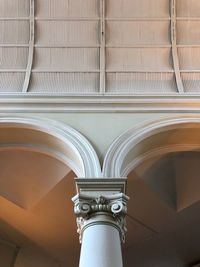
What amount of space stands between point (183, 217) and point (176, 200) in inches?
20.4

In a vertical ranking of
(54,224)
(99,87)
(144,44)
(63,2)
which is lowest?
(54,224)

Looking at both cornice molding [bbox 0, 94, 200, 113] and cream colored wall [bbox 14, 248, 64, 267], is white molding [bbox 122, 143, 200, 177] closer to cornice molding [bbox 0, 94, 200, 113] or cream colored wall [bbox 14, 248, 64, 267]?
cornice molding [bbox 0, 94, 200, 113]

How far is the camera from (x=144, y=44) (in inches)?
399

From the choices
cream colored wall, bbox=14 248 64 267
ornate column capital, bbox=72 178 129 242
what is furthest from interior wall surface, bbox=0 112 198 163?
cream colored wall, bbox=14 248 64 267

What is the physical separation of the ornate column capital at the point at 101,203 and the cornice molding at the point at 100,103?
1.82 metres

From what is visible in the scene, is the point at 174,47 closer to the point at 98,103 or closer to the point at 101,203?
the point at 98,103

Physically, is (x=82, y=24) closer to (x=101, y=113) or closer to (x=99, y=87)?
(x=99, y=87)

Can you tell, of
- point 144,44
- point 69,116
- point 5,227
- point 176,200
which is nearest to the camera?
point 69,116

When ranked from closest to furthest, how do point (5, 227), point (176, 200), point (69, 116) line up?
point (69, 116) → point (176, 200) → point (5, 227)

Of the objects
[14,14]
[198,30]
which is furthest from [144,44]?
[14,14]

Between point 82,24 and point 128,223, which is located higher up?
point 82,24

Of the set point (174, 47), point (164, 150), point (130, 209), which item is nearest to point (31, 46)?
point (174, 47)

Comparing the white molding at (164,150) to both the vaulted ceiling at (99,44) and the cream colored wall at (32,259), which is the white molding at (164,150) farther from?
the cream colored wall at (32,259)

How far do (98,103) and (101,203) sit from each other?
2.38 m
